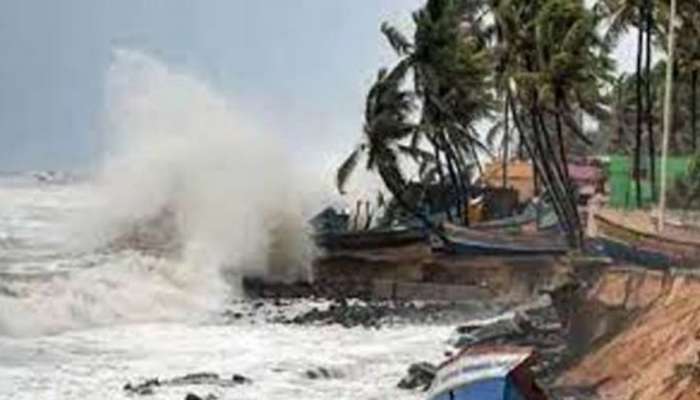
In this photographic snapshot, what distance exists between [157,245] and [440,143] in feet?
38.4

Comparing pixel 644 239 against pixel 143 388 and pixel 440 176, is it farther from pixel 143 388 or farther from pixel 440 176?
pixel 440 176

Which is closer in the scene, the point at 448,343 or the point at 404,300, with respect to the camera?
the point at 448,343

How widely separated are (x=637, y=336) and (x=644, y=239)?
516 centimetres

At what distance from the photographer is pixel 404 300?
133 feet

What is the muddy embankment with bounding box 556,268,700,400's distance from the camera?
1925 cm

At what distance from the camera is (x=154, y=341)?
32.3 m

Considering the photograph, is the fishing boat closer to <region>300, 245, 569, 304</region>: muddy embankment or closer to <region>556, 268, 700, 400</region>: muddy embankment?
<region>300, 245, 569, 304</region>: muddy embankment

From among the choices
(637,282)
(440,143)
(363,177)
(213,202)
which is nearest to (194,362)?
(637,282)

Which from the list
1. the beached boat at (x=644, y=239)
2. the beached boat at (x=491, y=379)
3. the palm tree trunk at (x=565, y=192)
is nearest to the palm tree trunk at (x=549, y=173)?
the palm tree trunk at (x=565, y=192)

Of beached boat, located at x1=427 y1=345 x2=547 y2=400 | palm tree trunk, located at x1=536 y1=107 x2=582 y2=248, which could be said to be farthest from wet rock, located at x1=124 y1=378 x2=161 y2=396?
palm tree trunk, located at x1=536 y1=107 x2=582 y2=248

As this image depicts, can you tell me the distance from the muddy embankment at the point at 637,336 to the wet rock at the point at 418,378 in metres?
2.42

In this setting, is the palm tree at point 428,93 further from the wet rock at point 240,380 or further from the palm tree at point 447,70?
the wet rock at point 240,380

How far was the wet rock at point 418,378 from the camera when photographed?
926 inches

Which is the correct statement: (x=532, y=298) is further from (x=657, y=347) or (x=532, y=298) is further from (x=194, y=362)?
(x=657, y=347)
